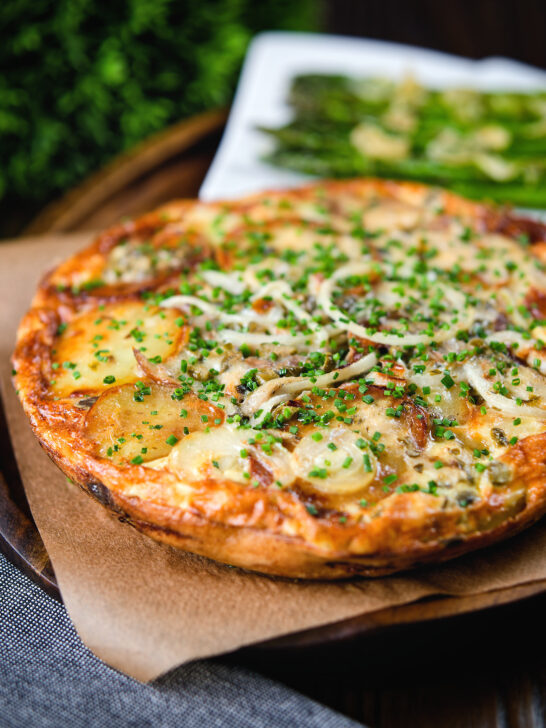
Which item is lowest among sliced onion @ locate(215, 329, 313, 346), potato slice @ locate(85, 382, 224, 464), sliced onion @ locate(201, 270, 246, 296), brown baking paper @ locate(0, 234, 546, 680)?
brown baking paper @ locate(0, 234, 546, 680)

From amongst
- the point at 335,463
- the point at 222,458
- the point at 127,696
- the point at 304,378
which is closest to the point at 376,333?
the point at 304,378

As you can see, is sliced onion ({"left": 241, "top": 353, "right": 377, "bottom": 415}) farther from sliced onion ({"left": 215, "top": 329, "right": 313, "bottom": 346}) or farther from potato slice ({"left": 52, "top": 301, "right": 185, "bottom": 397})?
potato slice ({"left": 52, "top": 301, "right": 185, "bottom": 397})

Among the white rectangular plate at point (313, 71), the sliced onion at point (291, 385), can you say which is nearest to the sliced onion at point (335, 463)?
the sliced onion at point (291, 385)

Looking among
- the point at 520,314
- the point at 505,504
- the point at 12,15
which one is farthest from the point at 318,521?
the point at 12,15

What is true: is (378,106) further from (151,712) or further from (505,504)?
(151,712)

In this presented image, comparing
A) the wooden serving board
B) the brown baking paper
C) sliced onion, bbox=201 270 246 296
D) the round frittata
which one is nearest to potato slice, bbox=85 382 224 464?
the round frittata
